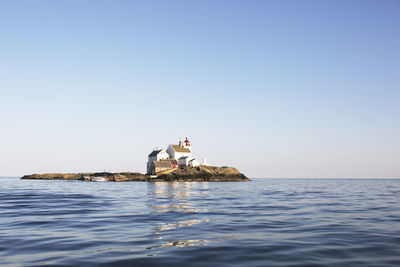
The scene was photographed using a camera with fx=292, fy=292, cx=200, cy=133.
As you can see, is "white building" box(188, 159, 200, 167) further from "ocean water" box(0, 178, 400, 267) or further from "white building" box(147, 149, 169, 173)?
"ocean water" box(0, 178, 400, 267)

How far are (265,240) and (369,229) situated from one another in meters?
6.06

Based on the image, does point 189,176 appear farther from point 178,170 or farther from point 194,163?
point 194,163

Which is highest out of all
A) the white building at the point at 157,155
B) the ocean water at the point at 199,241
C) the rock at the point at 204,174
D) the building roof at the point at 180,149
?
the building roof at the point at 180,149

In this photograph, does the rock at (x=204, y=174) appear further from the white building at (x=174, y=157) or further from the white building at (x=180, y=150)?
the white building at (x=180, y=150)

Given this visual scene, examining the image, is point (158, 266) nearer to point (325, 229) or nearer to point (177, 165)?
point (325, 229)

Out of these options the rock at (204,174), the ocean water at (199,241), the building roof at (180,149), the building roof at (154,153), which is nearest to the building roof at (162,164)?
the building roof at (154,153)

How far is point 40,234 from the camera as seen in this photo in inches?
496

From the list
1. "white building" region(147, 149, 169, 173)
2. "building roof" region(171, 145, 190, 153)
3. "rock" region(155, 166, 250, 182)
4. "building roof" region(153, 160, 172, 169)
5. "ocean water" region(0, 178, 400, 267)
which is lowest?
"ocean water" region(0, 178, 400, 267)

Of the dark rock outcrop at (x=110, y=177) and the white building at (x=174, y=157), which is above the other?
the white building at (x=174, y=157)

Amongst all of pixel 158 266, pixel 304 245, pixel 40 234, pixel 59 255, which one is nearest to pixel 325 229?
pixel 304 245

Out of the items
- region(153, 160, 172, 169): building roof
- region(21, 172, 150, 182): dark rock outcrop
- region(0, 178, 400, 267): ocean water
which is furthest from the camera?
region(153, 160, 172, 169): building roof

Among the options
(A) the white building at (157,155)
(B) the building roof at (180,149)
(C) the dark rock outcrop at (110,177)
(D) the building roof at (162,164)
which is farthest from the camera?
(B) the building roof at (180,149)

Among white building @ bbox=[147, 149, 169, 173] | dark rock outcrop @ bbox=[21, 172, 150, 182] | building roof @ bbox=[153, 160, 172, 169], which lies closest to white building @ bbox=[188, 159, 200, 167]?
building roof @ bbox=[153, 160, 172, 169]

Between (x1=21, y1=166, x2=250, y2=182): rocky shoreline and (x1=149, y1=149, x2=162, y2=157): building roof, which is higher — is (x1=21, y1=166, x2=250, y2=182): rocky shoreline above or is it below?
below
